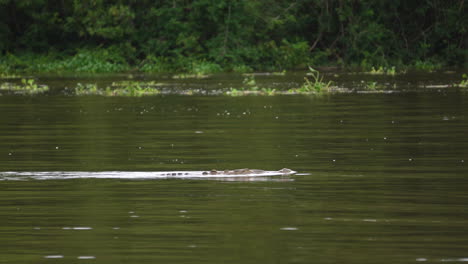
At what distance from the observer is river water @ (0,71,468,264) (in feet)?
26.9

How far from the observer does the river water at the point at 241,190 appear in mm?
8195

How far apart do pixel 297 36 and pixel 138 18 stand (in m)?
7.66

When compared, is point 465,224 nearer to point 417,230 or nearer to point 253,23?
point 417,230

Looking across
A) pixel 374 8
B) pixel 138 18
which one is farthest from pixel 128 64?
pixel 374 8

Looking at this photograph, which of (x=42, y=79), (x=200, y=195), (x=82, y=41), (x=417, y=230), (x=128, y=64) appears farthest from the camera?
(x=82, y=41)

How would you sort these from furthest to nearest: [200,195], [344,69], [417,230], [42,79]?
1. [344,69]
2. [42,79]
3. [200,195]
4. [417,230]

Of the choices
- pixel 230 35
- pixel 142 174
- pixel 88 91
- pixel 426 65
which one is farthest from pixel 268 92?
pixel 230 35

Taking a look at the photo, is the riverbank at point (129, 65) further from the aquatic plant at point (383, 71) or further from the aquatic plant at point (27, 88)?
the aquatic plant at point (27, 88)

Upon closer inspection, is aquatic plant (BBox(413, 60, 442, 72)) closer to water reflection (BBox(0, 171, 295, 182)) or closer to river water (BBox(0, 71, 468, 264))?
river water (BBox(0, 71, 468, 264))

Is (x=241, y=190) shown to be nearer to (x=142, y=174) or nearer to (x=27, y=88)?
(x=142, y=174)

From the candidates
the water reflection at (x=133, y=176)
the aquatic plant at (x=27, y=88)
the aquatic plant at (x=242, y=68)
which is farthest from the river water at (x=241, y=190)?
the aquatic plant at (x=242, y=68)

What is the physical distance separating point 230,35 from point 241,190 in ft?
139

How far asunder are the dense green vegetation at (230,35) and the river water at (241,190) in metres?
28.3

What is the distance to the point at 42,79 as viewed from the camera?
1796 inches
